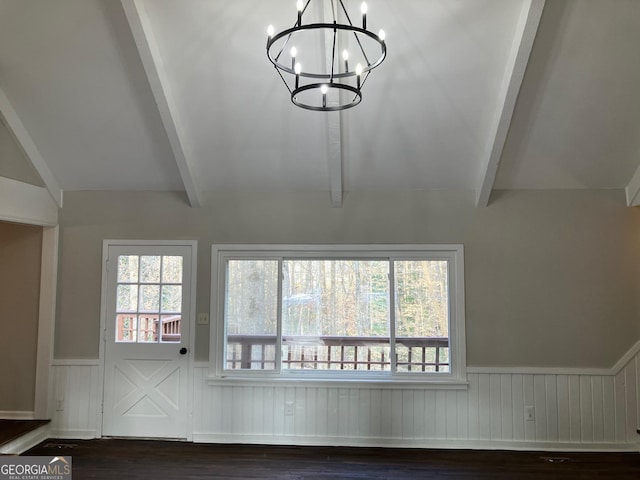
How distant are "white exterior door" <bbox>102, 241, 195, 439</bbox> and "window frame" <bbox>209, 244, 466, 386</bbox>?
0.27m

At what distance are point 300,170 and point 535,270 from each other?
93.6 inches

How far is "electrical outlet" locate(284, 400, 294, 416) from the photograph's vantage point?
13.9 feet

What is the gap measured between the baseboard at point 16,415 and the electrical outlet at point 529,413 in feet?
15.3

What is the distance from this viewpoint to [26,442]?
4023 millimetres

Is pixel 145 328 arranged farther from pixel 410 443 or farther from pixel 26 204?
pixel 410 443

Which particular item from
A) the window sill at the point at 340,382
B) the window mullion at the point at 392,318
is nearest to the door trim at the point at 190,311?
the window sill at the point at 340,382

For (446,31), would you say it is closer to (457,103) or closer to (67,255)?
(457,103)

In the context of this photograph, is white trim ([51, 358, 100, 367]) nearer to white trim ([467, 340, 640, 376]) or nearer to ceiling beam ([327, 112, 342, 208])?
ceiling beam ([327, 112, 342, 208])

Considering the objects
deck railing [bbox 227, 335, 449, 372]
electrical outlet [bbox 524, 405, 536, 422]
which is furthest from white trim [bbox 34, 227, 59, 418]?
electrical outlet [bbox 524, 405, 536, 422]

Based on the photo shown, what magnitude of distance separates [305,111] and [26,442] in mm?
3818

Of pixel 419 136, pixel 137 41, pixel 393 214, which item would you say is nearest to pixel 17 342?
pixel 137 41

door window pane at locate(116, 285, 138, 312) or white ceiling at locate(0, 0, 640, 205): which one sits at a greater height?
white ceiling at locate(0, 0, 640, 205)

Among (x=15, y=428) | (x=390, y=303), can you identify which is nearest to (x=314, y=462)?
(x=390, y=303)

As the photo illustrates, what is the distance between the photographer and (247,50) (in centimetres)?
323
